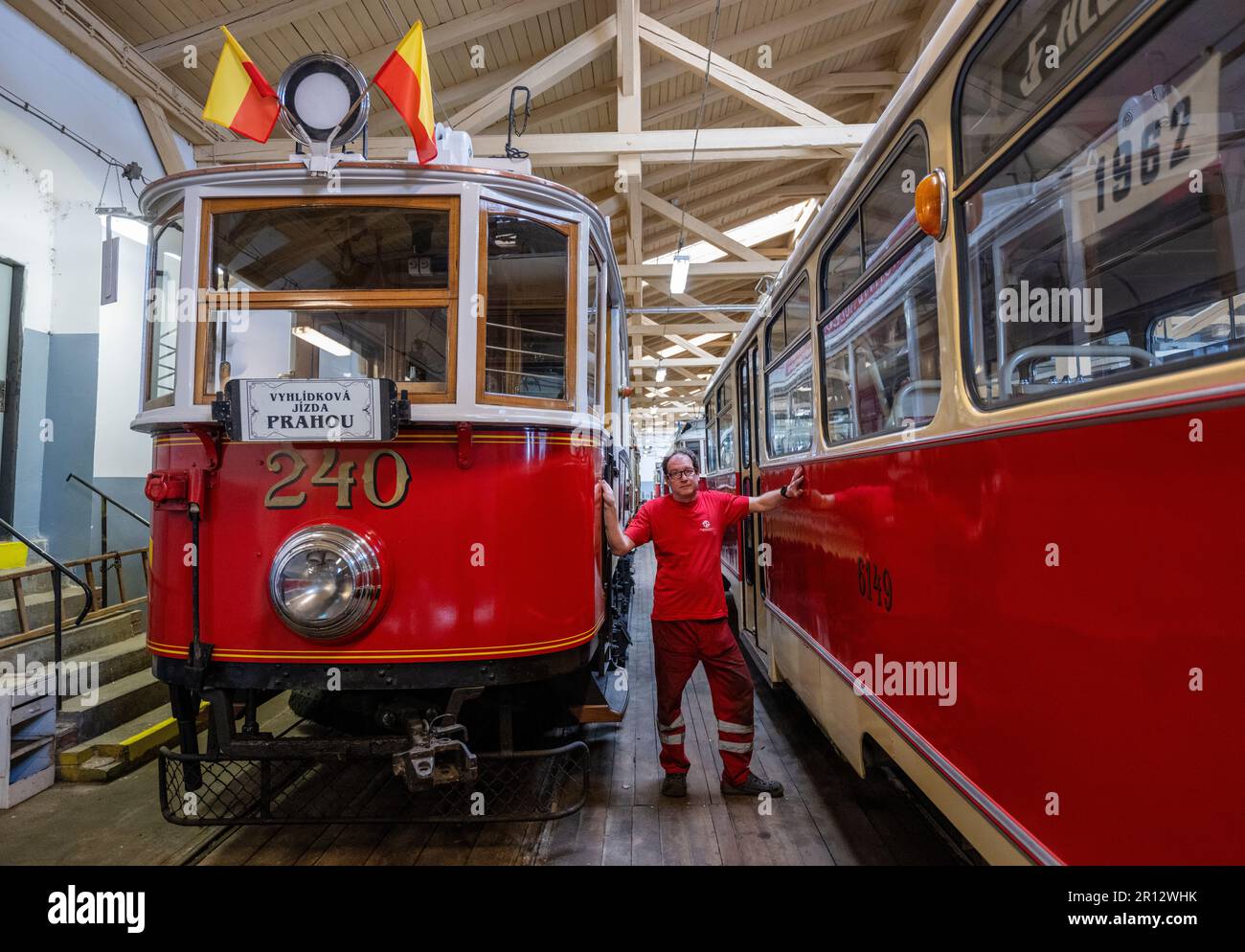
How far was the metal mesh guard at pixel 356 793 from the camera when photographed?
242cm

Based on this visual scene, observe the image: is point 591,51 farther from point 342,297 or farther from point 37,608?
point 37,608

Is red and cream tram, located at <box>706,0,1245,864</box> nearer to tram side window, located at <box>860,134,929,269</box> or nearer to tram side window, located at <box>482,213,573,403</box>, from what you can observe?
tram side window, located at <box>860,134,929,269</box>

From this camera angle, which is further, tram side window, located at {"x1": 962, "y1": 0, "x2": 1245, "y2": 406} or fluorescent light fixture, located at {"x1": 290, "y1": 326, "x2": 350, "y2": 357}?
fluorescent light fixture, located at {"x1": 290, "y1": 326, "x2": 350, "y2": 357}

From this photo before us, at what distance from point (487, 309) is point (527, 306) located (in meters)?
0.20

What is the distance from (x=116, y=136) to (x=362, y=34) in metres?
2.29

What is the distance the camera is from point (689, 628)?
3053mm

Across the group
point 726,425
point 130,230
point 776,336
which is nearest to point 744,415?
point 776,336

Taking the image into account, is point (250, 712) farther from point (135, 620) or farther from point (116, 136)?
point (116, 136)

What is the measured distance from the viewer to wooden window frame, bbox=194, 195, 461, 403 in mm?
2414

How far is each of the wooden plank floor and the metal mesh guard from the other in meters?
0.10

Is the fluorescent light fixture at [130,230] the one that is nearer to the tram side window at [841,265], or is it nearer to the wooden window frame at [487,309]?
the wooden window frame at [487,309]

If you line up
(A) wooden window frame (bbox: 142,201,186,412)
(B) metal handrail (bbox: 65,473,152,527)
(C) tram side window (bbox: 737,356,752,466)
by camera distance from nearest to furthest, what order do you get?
(A) wooden window frame (bbox: 142,201,186,412) → (C) tram side window (bbox: 737,356,752,466) → (B) metal handrail (bbox: 65,473,152,527)

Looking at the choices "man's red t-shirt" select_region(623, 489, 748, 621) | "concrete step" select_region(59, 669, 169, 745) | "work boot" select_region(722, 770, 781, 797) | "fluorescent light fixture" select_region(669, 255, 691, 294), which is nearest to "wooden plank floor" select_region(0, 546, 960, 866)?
"work boot" select_region(722, 770, 781, 797)

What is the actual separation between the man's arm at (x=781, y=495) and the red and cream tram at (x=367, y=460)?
3.50ft
